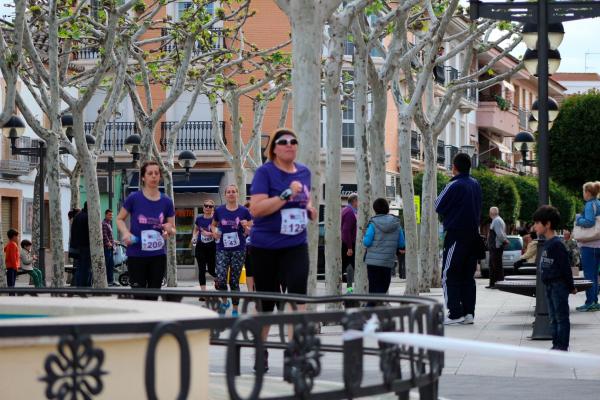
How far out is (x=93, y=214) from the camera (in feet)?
93.7

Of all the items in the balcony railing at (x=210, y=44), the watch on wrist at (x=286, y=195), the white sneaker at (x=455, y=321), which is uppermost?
the balcony railing at (x=210, y=44)

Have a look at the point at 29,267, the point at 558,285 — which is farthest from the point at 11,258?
the point at 558,285

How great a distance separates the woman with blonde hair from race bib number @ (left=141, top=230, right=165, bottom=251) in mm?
7626

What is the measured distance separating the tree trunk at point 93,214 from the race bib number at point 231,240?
25.5ft

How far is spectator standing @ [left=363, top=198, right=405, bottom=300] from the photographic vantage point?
20.1m

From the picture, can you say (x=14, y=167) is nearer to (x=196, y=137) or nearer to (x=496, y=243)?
(x=196, y=137)

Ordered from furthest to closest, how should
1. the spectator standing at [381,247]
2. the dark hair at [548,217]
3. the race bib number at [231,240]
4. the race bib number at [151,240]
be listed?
1. the race bib number at [231,240]
2. the spectator standing at [381,247]
3. the race bib number at [151,240]
4. the dark hair at [548,217]

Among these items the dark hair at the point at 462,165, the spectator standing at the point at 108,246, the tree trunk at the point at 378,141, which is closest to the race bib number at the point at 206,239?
the tree trunk at the point at 378,141

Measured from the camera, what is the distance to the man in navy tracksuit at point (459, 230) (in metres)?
18.0

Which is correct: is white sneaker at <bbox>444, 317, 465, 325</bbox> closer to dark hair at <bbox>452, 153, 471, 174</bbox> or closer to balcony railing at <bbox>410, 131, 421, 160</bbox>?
dark hair at <bbox>452, 153, 471, 174</bbox>

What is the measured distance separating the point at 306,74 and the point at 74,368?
1168 cm

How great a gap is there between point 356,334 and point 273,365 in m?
6.51

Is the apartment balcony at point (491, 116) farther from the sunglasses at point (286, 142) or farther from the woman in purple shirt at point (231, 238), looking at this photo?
the sunglasses at point (286, 142)

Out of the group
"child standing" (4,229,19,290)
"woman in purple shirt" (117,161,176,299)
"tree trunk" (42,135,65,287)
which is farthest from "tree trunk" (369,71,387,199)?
"child standing" (4,229,19,290)
